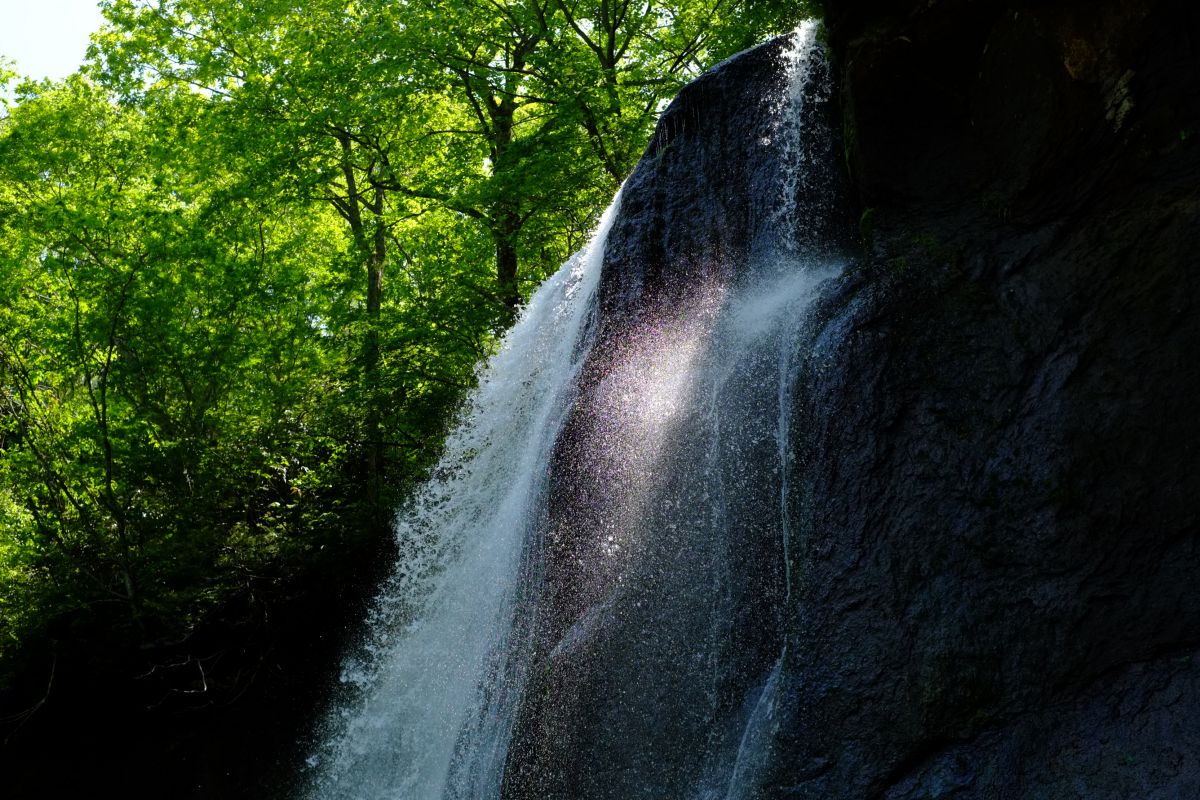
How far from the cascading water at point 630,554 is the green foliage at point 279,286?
462 centimetres

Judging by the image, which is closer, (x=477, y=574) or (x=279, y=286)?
(x=477, y=574)

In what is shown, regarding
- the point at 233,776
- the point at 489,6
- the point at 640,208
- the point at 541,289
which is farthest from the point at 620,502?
the point at 489,6

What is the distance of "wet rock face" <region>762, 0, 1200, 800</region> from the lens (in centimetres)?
380

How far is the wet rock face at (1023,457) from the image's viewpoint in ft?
12.5

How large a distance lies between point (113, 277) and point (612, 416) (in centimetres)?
895

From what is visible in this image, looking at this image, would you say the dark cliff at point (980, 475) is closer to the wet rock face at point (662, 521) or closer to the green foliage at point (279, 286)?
the wet rock face at point (662, 521)

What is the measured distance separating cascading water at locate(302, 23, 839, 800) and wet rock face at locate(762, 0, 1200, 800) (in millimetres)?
374

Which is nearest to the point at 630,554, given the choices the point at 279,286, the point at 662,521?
the point at 662,521

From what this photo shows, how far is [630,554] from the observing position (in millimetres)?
5363

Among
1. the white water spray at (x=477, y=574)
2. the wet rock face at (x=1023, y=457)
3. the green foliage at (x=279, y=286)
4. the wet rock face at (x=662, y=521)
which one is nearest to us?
the wet rock face at (x=1023, y=457)

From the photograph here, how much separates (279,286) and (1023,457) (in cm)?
1215

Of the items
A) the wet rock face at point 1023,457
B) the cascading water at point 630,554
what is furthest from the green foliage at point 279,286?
the wet rock face at point 1023,457

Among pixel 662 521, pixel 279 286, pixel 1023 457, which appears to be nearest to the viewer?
pixel 1023 457

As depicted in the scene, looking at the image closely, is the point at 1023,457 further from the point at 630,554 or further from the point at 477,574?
the point at 477,574
